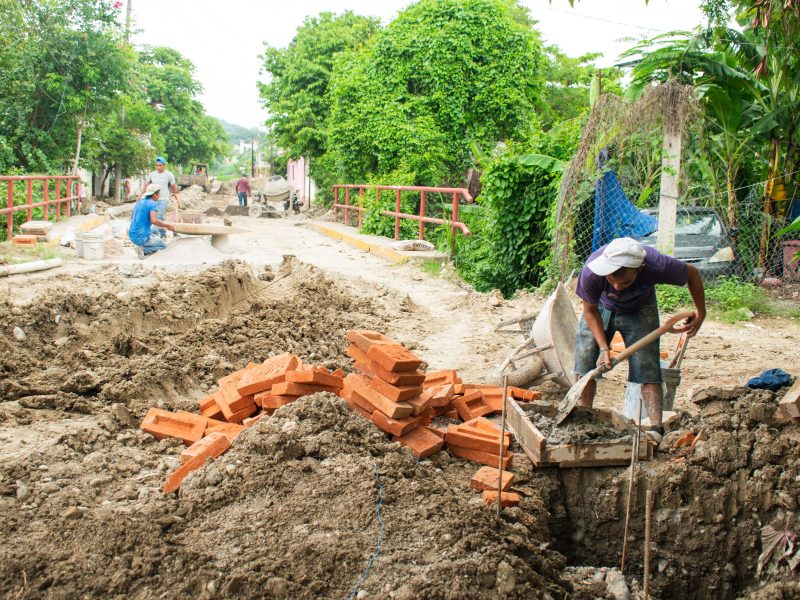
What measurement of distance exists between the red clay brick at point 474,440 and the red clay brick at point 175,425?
159cm

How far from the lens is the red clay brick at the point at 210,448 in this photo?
3975 millimetres

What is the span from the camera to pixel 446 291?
10.5m

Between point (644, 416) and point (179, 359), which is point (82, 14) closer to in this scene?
point (179, 359)

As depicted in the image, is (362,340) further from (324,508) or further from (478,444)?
(324,508)

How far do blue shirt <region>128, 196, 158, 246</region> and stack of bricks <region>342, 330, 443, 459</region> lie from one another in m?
7.57

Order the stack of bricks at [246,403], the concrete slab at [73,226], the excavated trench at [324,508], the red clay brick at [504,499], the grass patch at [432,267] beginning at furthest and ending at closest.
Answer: the concrete slab at [73,226]
the grass patch at [432,267]
the stack of bricks at [246,403]
the red clay brick at [504,499]
the excavated trench at [324,508]

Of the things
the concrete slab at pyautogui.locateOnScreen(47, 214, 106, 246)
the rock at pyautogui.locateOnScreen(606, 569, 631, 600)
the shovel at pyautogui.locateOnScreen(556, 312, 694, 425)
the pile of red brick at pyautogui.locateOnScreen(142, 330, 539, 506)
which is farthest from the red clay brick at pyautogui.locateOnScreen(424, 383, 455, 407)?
the concrete slab at pyautogui.locateOnScreen(47, 214, 106, 246)

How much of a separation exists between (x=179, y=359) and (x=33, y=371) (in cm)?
115

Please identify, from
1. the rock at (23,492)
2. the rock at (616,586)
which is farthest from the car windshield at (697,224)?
the rock at (23,492)

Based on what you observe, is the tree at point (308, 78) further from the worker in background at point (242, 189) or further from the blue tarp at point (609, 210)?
the blue tarp at point (609, 210)

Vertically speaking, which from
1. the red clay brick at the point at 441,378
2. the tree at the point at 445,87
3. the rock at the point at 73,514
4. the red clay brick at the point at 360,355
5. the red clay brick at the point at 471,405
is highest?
the tree at the point at 445,87

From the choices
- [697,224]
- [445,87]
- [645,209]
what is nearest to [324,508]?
[697,224]

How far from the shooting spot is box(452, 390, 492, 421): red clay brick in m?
5.00

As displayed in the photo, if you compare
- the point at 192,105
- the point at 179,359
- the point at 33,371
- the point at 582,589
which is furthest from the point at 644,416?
the point at 192,105
